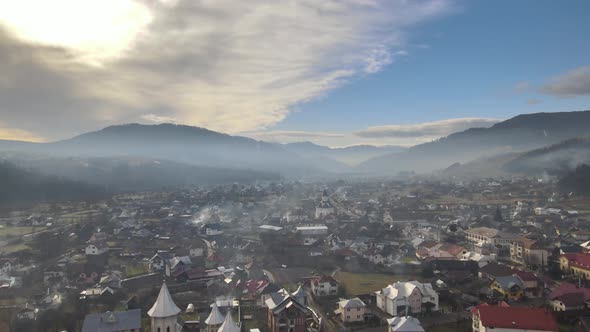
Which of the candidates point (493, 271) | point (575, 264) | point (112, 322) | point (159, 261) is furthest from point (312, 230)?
point (112, 322)

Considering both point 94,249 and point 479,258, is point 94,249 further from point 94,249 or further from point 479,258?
point 479,258

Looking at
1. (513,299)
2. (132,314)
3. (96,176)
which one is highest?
(96,176)

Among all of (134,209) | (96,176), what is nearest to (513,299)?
(134,209)

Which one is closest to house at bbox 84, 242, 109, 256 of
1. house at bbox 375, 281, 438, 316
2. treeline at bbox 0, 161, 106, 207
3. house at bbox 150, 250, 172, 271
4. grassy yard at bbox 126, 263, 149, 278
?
grassy yard at bbox 126, 263, 149, 278

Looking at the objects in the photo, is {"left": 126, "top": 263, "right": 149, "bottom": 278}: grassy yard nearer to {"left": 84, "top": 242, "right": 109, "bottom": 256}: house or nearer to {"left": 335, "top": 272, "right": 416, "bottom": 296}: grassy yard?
{"left": 84, "top": 242, "right": 109, "bottom": 256}: house

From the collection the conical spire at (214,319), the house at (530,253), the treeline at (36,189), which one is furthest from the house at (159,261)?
the treeline at (36,189)

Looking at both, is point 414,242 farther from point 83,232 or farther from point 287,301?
point 83,232
